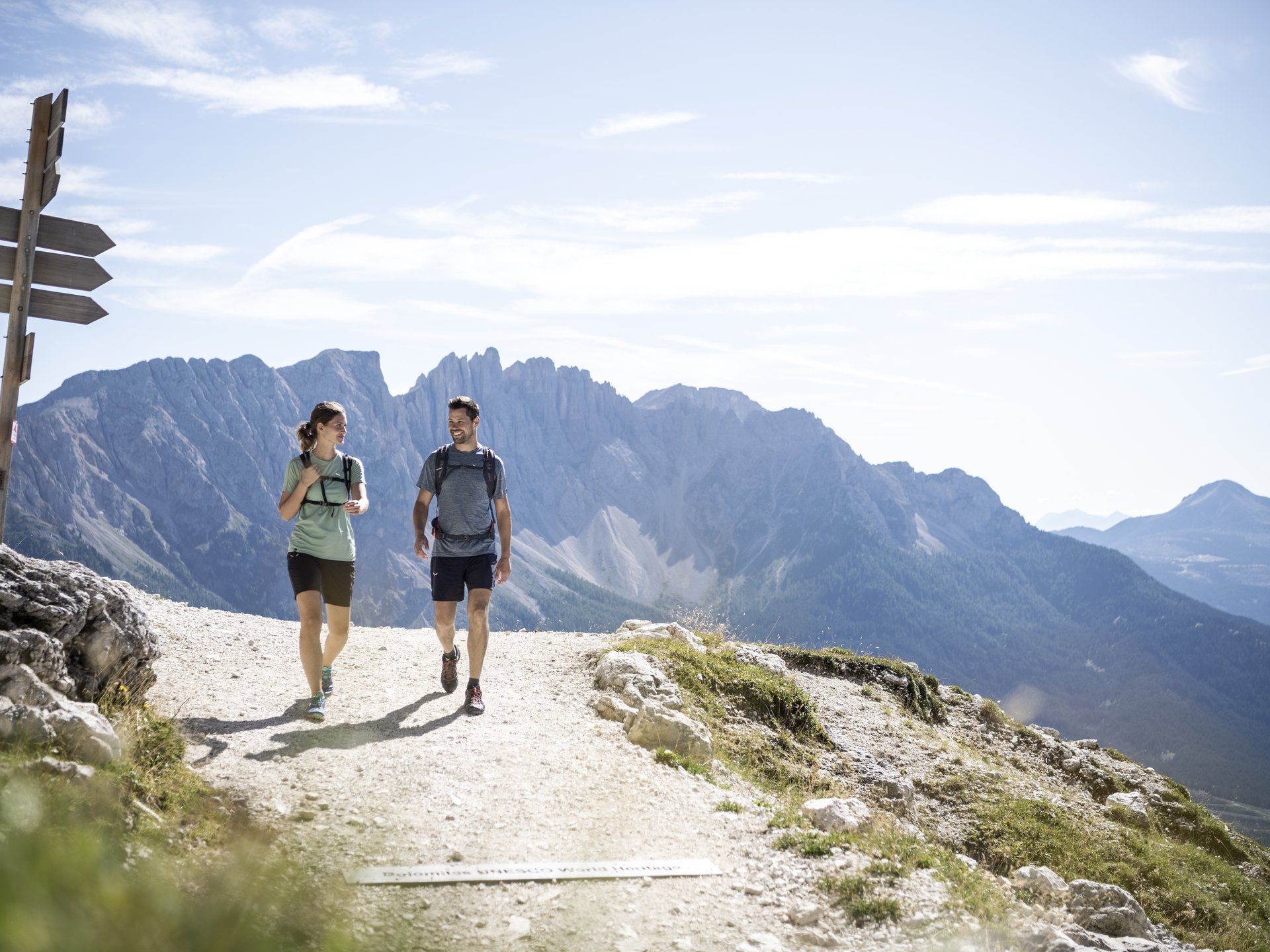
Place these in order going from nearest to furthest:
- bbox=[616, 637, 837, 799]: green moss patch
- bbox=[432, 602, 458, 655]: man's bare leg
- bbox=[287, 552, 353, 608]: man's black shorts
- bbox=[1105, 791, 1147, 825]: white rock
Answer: bbox=[287, 552, 353, 608]: man's black shorts < bbox=[432, 602, 458, 655]: man's bare leg < bbox=[616, 637, 837, 799]: green moss patch < bbox=[1105, 791, 1147, 825]: white rock

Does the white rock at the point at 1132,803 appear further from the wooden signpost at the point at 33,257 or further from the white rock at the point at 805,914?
the wooden signpost at the point at 33,257

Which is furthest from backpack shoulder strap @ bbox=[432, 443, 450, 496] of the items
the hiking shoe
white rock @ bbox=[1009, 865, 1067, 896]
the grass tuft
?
white rock @ bbox=[1009, 865, 1067, 896]

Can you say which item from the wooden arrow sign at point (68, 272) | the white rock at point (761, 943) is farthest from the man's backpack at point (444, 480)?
the white rock at point (761, 943)

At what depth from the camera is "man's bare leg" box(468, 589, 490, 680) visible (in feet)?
35.8

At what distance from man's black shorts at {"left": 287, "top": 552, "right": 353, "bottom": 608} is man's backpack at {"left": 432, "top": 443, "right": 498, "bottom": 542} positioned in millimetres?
1205

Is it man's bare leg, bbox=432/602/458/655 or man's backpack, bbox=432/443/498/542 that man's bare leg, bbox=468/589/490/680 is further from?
man's backpack, bbox=432/443/498/542

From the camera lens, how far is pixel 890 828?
30.7ft

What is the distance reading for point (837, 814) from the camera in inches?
360

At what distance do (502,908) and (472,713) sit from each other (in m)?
4.97

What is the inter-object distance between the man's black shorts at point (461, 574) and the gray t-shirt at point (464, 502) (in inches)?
3.1

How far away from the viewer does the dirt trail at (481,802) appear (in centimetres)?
641

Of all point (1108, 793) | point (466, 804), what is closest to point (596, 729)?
point (466, 804)

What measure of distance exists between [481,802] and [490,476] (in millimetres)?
4195

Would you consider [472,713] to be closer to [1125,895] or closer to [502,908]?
[502,908]
